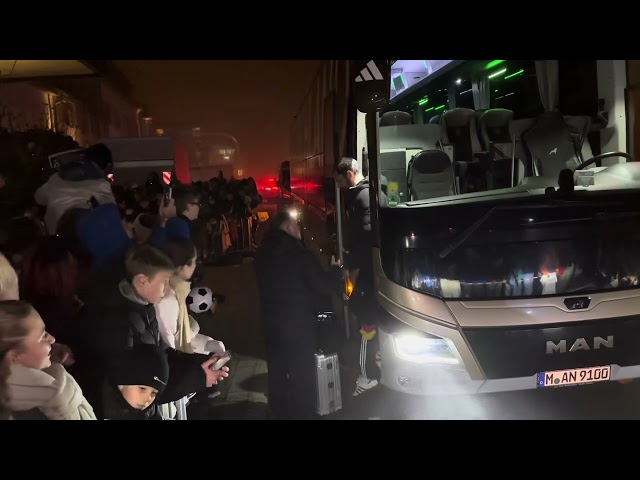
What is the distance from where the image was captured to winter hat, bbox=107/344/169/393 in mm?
2828

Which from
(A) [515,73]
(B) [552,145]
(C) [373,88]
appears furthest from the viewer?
(A) [515,73]

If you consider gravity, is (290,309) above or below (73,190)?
below

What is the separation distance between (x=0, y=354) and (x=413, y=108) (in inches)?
168

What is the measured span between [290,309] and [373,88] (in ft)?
5.01

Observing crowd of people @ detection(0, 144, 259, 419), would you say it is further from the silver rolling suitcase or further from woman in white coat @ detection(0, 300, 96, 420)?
the silver rolling suitcase

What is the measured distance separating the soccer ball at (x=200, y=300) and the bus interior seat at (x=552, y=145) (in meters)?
2.58

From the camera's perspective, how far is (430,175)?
3.84 m

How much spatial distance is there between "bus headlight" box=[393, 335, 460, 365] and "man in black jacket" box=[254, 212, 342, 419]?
0.71 metres

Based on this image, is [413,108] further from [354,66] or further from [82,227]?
[82,227]

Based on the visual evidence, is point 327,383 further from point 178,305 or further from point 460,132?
point 460,132

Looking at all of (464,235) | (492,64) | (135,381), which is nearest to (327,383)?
(135,381)

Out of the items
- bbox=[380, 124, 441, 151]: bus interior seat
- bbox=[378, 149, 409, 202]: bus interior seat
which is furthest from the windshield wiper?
bbox=[380, 124, 441, 151]: bus interior seat

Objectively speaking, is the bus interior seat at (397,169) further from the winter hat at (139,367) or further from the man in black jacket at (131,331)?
the winter hat at (139,367)

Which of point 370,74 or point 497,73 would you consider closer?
point 370,74
